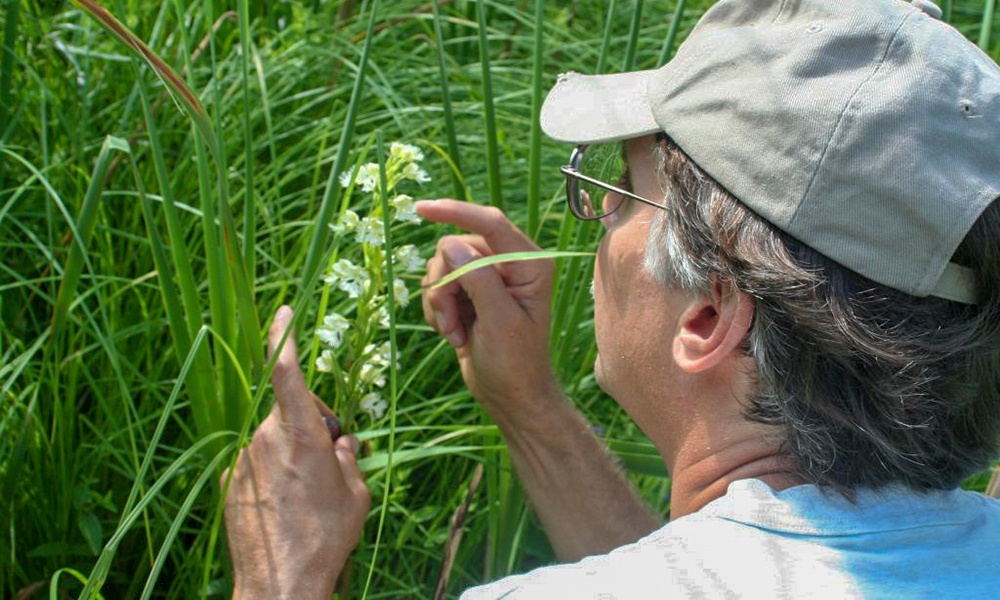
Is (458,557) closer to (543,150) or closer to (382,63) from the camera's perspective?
(543,150)

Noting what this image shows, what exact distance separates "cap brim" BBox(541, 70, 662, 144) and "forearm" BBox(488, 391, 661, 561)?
0.47 metres

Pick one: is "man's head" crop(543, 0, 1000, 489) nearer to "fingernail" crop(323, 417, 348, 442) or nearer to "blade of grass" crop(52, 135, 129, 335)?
"fingernail" crop(323, 417, 348, 442)

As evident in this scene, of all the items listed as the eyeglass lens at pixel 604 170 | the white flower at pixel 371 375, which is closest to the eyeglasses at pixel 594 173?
the eyeglass lens at pixel 604 170

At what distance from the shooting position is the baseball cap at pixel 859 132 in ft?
4.09

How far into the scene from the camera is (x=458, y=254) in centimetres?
172

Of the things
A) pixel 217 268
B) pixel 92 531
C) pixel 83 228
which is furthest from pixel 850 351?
pixel 92 531

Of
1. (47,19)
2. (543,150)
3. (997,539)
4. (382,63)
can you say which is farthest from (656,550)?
(47,19)

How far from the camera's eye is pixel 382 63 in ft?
8.93

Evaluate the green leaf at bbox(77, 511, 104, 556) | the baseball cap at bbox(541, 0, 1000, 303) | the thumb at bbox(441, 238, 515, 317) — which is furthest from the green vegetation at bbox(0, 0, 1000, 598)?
the baseball cap at bbox(541, 0, 1000, 303)

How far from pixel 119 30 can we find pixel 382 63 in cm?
123

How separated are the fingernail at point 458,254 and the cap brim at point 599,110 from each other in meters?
0.23

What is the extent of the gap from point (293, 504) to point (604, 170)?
0.61 m

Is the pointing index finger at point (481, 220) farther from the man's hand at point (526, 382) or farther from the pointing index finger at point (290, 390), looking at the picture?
the pointing index finger at point (290, 390)

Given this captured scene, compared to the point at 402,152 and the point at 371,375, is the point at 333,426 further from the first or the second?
the point at 402,152
